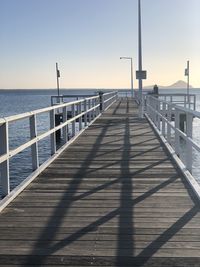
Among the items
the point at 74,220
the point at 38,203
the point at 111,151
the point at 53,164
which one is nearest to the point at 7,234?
the point at 74,220

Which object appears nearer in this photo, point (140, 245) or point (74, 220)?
point (140, 245)

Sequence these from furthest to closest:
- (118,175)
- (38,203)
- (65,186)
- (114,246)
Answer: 1. (118,175)
2. (65,186)
3. (38,203)
4. (114,246)

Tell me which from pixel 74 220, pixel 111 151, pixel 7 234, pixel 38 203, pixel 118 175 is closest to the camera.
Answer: pixel 7 234

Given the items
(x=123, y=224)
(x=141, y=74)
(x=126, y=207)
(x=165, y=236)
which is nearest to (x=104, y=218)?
(x=123, y=224)

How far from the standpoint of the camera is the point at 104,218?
5551 mm

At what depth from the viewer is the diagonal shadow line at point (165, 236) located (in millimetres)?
4376

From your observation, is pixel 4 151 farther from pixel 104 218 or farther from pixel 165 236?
pixel 165 236

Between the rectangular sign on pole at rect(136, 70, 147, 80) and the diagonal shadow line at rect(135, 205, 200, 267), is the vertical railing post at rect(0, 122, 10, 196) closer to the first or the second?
the diagonal shadow line at rect(135, 205, 200, 267)

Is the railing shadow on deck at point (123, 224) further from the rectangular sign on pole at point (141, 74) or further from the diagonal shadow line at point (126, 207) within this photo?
the rectangular sign on pole at point (141, 74)

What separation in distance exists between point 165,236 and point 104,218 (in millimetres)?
896

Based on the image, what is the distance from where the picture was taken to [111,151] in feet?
36.5

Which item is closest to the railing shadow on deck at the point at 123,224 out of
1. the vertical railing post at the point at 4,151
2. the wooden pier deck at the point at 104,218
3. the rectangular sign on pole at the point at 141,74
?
the wooden pier deck at the point at 104,218

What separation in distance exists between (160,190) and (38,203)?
5.93ft

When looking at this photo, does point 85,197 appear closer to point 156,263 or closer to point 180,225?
point 180,225
